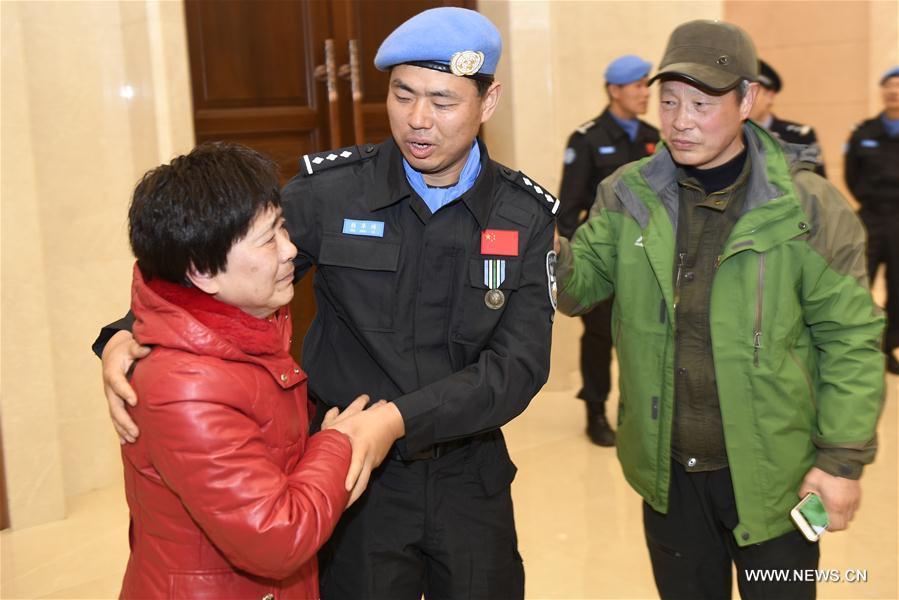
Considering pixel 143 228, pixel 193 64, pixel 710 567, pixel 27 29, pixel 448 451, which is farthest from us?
pixel 193 64

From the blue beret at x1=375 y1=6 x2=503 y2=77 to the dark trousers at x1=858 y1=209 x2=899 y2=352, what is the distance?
4604mm

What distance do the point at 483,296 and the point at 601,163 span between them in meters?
2.91

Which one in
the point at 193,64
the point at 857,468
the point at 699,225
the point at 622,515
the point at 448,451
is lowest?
the point at 622,515

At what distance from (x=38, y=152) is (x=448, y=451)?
101 inches

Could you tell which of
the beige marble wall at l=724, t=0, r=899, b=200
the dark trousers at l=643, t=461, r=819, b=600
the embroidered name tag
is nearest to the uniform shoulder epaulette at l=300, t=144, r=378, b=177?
the embroidered name tag

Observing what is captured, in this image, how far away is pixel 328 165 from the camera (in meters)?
1.84

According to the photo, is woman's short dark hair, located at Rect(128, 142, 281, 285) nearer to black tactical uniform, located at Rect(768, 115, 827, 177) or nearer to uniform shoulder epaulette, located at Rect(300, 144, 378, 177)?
uniform shoulder epaulette, located at Rect(300, 144, 378, 177)

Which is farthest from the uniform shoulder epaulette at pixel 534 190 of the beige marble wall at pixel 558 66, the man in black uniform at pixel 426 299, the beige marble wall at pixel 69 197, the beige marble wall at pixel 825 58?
the beige marble wall at pixel 825 58

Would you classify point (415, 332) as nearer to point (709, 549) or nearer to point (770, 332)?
point (770, 332)

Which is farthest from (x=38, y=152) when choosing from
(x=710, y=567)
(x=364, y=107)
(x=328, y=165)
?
(x=710, y=567)

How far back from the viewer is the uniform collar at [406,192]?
5.85ft

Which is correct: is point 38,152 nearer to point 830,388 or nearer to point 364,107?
point 364,107

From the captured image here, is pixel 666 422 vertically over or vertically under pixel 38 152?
under

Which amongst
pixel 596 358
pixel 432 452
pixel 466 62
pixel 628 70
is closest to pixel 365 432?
pixel 432 452
